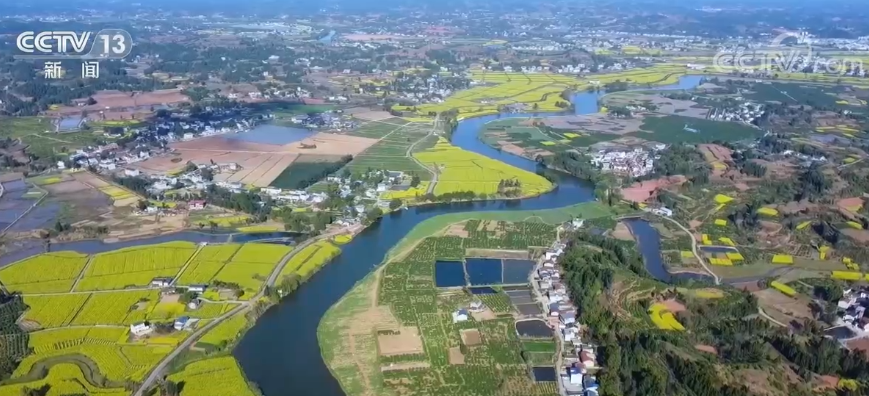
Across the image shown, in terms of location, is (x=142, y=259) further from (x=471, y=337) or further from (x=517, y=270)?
(x=517, y=270)

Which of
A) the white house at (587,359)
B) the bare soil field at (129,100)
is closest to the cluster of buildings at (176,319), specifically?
the white house at (587,359)

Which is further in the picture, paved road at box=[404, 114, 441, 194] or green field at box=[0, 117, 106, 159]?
green field at box=[0, 117, 106, 159]

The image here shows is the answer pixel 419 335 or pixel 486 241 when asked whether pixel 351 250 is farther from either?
pixel 419 335

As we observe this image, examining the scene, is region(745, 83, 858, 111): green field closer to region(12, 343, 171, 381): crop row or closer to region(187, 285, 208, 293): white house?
region(187, 285, 208, 293): white house

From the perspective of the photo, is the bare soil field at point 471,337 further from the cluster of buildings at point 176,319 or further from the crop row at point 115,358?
the crop row at point 115,358

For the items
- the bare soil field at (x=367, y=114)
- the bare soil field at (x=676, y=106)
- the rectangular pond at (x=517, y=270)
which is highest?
the bare soil field at (x=676, y=106)

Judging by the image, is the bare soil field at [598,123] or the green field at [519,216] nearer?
the green field at [519,216]
